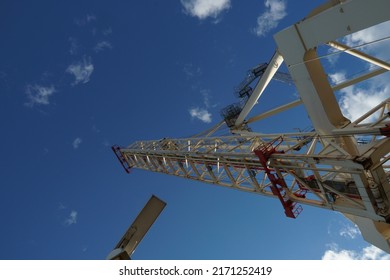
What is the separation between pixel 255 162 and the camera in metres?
18.7

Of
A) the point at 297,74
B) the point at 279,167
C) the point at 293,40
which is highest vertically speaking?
the point at 293,40

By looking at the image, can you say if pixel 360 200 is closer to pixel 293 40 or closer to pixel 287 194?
pixel 287 194

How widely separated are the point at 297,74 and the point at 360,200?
18.7 ft

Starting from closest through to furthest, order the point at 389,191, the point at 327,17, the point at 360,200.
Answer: the point at 327,17, the point at 389,191, the point at 360,200

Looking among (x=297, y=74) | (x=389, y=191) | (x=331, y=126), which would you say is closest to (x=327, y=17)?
(x=297, y=74)

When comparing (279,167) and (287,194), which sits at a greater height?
(279,167)

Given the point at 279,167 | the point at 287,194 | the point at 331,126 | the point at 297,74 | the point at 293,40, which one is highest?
the point at 293,40

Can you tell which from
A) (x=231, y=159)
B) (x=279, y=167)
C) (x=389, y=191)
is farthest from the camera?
(x=231, y=159)

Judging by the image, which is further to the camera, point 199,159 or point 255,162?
point 199,159
